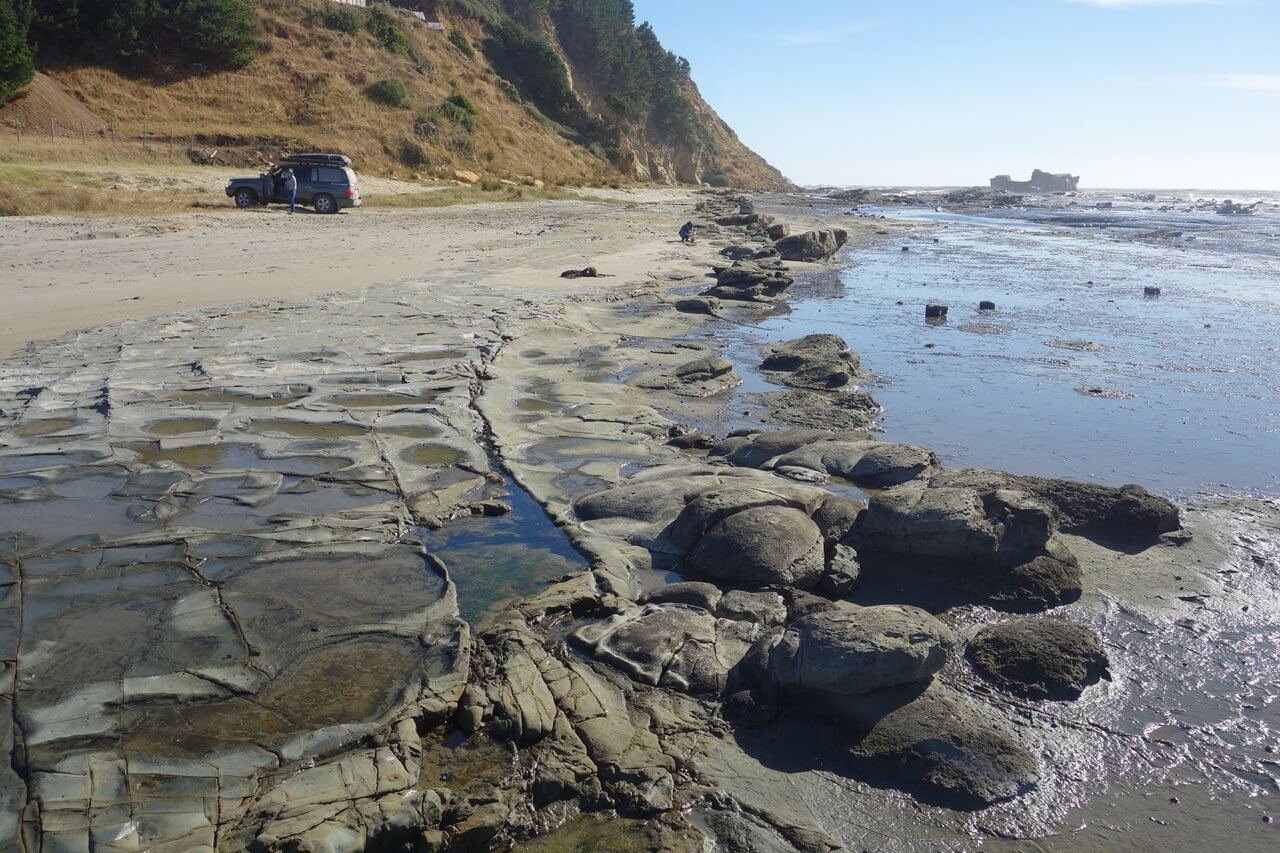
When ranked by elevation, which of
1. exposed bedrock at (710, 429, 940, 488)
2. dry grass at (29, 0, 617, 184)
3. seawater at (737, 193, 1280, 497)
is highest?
dry grass at (29, 0, 617, 184)

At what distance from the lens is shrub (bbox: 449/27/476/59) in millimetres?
49531

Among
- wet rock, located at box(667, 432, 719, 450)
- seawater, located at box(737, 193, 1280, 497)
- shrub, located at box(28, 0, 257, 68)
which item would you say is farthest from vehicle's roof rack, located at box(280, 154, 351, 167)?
wet rock, located at box(667, 432, 719, 450)

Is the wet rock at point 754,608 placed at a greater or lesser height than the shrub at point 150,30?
lesser

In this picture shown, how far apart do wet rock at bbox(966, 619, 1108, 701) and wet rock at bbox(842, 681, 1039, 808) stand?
344mm

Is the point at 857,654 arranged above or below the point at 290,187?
below

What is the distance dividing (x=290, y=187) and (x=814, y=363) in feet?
57.5

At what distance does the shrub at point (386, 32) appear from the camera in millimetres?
42188

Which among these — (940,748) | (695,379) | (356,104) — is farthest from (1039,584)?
(356,104)

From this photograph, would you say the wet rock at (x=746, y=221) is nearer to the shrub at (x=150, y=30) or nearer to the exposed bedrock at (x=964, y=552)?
the shrub at (x=150, y=30)

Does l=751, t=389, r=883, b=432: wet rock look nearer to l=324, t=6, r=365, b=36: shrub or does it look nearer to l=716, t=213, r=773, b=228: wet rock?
l=716, t=213, r=773, b=228: wet rock

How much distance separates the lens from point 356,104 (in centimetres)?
3666

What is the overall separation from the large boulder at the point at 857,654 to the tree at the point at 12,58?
32.1 metres

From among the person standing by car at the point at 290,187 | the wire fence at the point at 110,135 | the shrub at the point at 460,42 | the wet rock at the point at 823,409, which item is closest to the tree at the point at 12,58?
the wire fence at the point at 110,135

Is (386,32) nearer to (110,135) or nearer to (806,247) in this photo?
(110,135)
